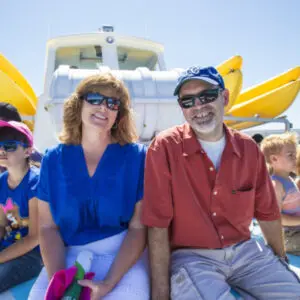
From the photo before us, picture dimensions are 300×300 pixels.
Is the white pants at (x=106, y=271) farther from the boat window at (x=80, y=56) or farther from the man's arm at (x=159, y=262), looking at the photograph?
the boat window at (x=80, y=56)

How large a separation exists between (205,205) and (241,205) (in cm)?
21

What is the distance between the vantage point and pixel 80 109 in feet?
5.90

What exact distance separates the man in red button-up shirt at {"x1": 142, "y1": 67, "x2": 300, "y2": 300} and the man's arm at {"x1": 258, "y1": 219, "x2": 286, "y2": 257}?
0.07 metres

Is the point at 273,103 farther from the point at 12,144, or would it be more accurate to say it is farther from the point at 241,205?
the point at 12,144

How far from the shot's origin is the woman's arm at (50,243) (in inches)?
59.6

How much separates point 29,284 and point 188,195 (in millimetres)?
1179

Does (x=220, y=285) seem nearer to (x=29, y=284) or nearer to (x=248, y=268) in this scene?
(x=248, y=268)

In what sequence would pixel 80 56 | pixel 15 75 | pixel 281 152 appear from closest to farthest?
pixel 281 152 → pixel 80 56 → pixel 15 75

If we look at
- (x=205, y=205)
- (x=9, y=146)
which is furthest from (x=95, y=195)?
(x=9, y=146)

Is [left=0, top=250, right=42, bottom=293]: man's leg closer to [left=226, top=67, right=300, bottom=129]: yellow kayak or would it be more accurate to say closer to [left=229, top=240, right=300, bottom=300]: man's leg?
[left=229, top=240, right=300, bottom=300]: man's leg

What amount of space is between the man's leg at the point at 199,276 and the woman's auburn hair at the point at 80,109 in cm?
72

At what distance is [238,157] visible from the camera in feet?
5.62

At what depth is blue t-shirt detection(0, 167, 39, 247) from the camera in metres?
1.97

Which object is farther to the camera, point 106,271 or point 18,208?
point 18,208
